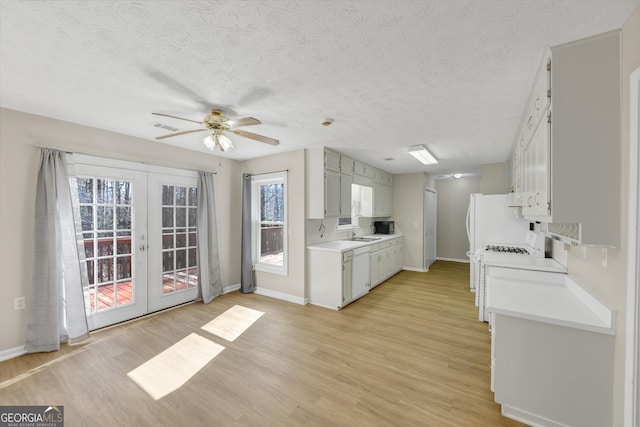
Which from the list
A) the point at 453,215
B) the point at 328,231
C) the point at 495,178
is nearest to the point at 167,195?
the point at 328,231

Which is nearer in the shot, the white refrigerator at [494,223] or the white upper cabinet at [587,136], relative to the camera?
the white upper cabinet at [587,136]

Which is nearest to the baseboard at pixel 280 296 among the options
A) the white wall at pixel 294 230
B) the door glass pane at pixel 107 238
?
the white wall at pixel 294 230

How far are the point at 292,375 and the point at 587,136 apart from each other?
276 centimetres

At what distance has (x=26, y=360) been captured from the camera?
252 centimetres

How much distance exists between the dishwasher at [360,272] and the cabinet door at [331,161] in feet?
4.70

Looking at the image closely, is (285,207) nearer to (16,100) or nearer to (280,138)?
(280,138)

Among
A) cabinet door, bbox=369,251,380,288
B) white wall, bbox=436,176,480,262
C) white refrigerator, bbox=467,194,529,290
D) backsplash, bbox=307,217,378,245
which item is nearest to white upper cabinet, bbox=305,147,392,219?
backsplash, bbox=307,217,378,245

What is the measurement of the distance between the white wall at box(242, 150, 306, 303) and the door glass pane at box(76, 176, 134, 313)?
2.14m

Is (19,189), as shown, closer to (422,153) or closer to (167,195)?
(167,195)

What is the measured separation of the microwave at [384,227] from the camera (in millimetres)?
6277

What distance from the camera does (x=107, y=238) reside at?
3268mm

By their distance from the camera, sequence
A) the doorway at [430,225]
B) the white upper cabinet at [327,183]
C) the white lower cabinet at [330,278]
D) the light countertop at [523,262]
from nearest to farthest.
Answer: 1. the light countertop at [523,262]
2. the white lower cabinet at [330,278]
3. the white upper cabinet at [327,183]
4. the doorway at [430,225]

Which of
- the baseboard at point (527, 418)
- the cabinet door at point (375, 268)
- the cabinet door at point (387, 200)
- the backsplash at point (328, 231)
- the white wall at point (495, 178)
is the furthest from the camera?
the cabinet door at point (387, 200)

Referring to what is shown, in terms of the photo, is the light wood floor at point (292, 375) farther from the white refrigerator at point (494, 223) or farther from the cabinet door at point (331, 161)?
the cabinet door at point (331, 161)
